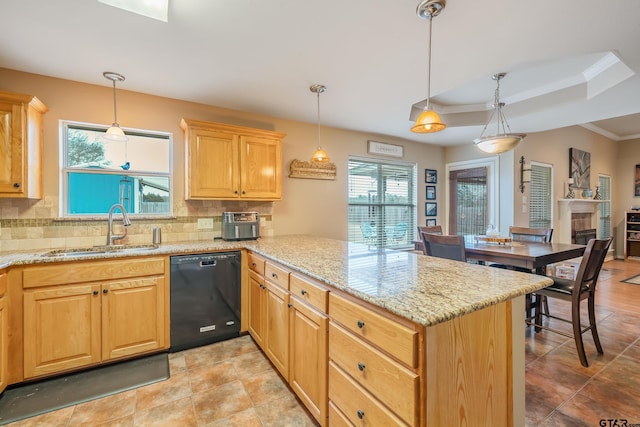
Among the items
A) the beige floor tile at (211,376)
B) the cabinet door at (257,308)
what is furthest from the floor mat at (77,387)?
the cabinet door at (257,308)

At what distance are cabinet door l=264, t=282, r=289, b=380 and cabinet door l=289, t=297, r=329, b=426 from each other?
0.08 m

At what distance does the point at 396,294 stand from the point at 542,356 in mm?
2113

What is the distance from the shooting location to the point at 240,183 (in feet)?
10.1

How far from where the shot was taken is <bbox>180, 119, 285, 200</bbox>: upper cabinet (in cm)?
285

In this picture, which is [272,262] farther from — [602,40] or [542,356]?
[602,40]

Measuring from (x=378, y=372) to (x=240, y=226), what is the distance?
2.22 metres

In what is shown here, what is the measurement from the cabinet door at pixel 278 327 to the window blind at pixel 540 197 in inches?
186

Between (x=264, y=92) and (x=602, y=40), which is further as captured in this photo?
(x=264, y=92)

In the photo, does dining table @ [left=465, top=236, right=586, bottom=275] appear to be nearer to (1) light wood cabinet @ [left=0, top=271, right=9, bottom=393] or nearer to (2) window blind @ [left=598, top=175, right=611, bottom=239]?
(1) light wood cabinet @ [left=0, top=271, right=9, bottom=393]


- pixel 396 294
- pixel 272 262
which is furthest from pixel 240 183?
pixel 396 294

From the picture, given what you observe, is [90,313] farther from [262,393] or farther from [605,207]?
[605,207]

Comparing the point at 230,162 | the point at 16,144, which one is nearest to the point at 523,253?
the point at 230,162

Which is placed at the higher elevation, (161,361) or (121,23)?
(121,23)

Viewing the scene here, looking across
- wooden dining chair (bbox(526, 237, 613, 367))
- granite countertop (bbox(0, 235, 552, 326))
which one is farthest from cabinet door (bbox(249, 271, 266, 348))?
wooden dining chair (bbox(526, 237, 613, 367))
